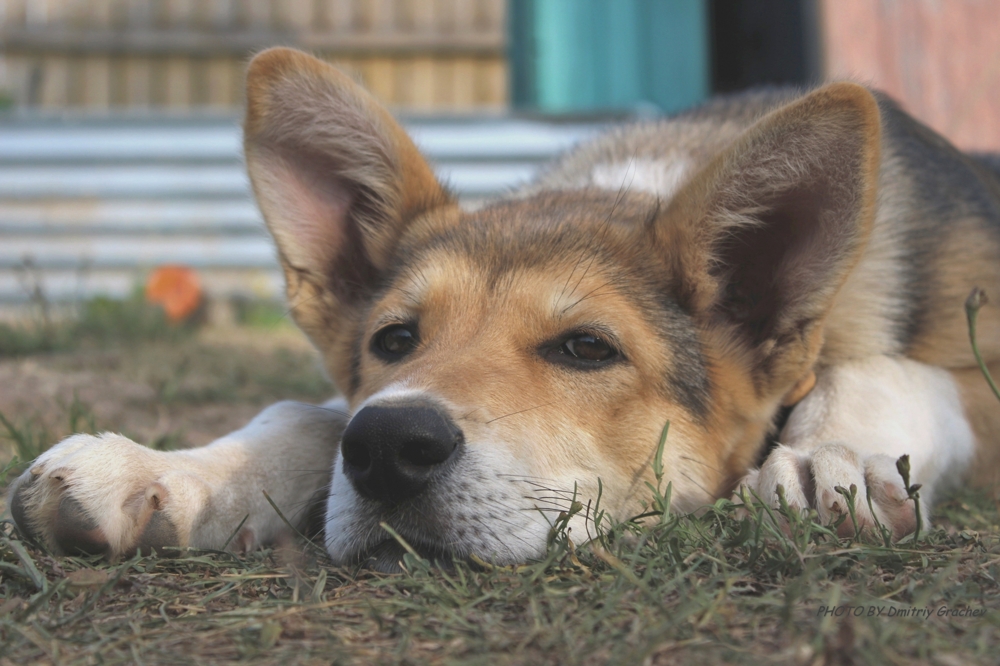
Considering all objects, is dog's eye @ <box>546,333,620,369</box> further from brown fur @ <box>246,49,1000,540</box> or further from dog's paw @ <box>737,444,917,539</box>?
dog's paw @ <box>737,444,917,539</box>

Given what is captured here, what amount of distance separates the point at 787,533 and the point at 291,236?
2122mm

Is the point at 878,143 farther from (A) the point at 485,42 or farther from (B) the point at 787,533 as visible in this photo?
(A) the point at 485,42

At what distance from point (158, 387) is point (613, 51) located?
6.86m

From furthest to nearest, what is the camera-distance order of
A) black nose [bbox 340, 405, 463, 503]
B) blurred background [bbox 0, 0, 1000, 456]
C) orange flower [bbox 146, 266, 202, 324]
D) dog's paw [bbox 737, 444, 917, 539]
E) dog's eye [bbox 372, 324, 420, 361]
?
orange flower [bbox 146, 266, 202, 324]
blurred background [bbox 0, 0, 1000, 456]
dog's eye [bbox 372, 324, 420, 361]
dog's paw [bbox 737, 444, 917, 539]
black nose [bbox 340, 405, 463, 503]

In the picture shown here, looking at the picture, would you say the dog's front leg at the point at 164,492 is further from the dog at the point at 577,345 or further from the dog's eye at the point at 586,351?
the dog's eye at the point at 586,351

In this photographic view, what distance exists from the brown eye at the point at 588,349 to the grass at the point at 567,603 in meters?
0.41

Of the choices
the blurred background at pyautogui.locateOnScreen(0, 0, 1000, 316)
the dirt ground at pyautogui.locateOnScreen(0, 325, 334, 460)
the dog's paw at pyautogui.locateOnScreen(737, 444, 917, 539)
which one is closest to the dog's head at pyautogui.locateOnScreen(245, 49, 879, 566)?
the dog's paw at pyautogui.locateOnScreen(737, 444, 917, 539)

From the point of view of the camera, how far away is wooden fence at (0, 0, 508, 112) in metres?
10.6

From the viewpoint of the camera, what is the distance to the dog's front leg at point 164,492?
2.37m

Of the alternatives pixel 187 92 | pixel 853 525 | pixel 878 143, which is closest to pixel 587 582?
pixel 853 525

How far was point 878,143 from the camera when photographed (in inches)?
103

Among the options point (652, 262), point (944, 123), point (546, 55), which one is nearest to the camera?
point (652, 262)

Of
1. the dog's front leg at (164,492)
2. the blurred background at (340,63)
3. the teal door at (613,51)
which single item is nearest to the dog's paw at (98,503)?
the dog's front leg at (164,492)

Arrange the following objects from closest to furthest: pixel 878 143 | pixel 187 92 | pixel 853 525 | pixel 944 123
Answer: pixel 853 525 < pixel 878 143 < pixel 944 123 < pixel 187 92
